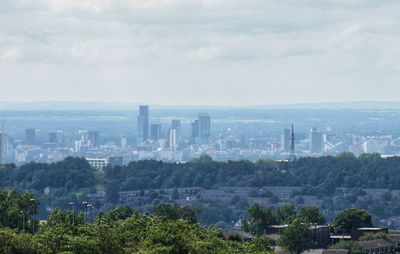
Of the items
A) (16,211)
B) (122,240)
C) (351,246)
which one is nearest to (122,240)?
(122,240)

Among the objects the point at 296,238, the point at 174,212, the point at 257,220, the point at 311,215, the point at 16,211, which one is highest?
the point at 16,211

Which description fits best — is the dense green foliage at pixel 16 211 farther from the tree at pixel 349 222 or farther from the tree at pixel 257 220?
the tree at pixel 349 222

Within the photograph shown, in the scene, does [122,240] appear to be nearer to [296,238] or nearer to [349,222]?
[296,238]

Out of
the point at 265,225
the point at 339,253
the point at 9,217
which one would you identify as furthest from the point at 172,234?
the point at 265,225

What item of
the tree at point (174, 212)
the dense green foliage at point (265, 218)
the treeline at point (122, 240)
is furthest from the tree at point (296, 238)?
the treeline at point (122, 240)

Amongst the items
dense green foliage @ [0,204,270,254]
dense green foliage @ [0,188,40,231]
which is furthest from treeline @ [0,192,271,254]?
dense green foliage @ [0,188,40,231]

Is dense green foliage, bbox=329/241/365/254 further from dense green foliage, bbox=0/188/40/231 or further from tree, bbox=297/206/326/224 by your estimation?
dense green foliage, bbox=0/188/40/231

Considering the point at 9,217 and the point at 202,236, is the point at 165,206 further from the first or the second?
the point at 202,236

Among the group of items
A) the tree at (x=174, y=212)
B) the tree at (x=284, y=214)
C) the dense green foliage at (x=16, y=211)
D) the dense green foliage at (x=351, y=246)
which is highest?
the dense green foliage at (x=16, y=211)
